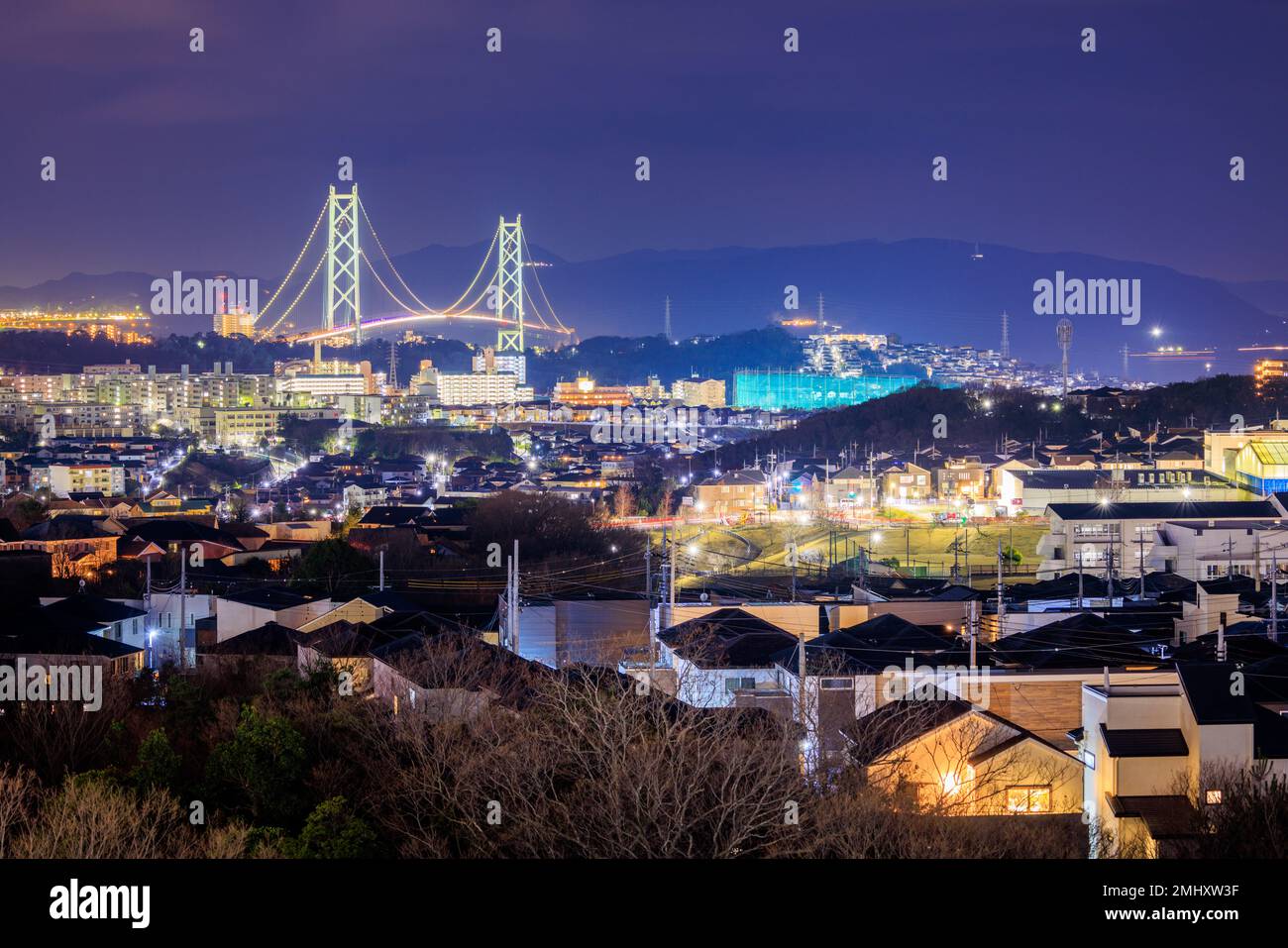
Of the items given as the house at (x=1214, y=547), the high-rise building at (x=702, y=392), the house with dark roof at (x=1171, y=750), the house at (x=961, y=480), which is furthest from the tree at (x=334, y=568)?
the high-rise building at (x=702, y=392)

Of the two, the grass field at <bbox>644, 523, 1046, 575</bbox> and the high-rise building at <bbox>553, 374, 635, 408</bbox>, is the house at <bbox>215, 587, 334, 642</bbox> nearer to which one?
the grass field at <bbox>644, 523, 1046, 575</bbox>

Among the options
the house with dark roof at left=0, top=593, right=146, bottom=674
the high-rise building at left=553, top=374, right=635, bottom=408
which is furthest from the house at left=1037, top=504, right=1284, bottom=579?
the high-rise building at left=553, top=374, right=635, bottom=408

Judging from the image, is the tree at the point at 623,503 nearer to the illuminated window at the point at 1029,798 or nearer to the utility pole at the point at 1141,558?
the utility pole at the point at 1141,558
